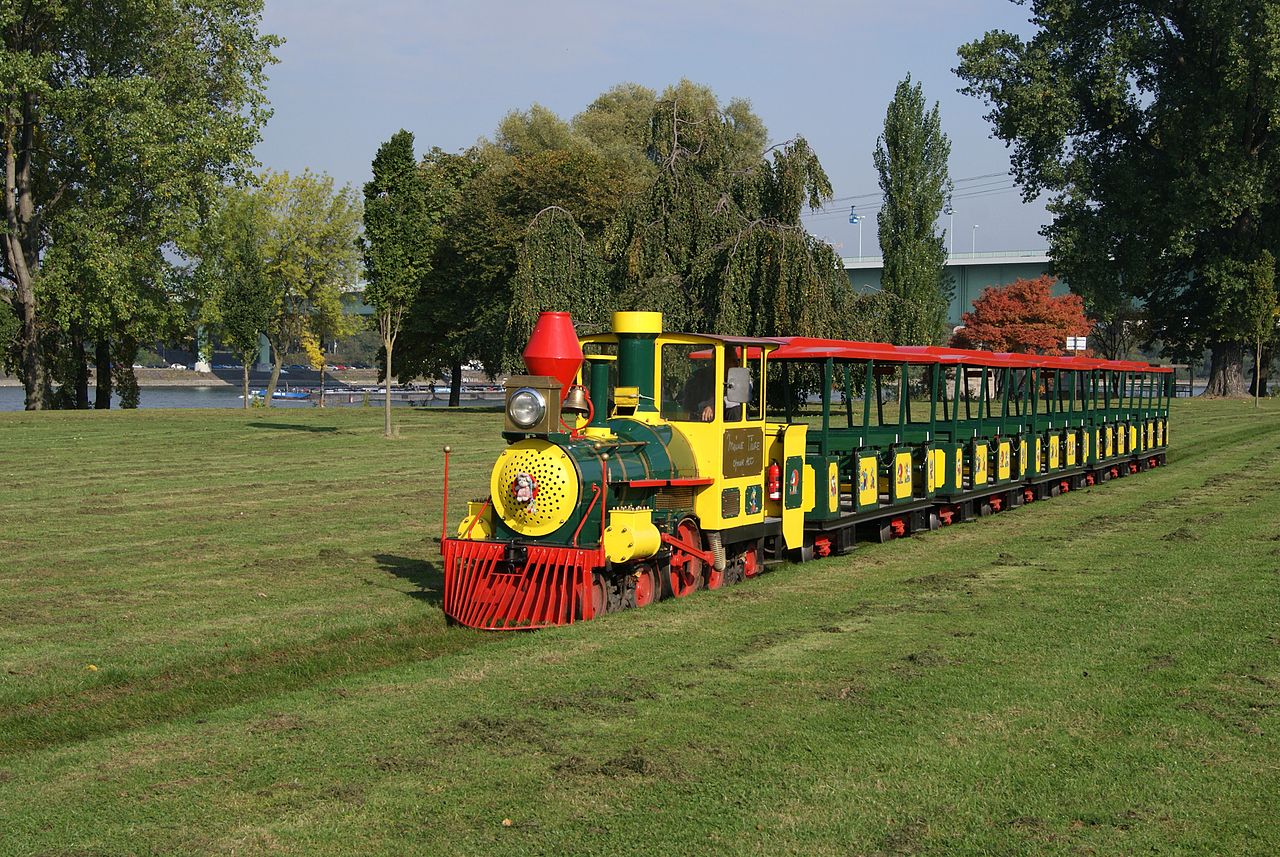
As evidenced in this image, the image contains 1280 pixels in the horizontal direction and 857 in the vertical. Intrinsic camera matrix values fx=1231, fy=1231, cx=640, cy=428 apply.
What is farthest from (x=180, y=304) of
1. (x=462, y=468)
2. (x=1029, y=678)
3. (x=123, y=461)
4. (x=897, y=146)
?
(x=1029, y=678)

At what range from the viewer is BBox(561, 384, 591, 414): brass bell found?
41.3ft

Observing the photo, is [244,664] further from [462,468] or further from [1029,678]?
[462,468]

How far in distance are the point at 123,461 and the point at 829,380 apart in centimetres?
1746

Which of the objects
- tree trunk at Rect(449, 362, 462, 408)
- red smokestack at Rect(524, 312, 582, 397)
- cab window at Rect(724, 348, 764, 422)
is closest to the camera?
red smokestack at Rect(524, 312, 582, 397)

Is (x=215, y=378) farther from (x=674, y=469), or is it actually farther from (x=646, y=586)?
(x=646, y=586)

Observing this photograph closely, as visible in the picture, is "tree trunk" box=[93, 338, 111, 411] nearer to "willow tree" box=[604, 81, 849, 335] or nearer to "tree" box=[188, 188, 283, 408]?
"tree" box=[188, 188, 283, 408]

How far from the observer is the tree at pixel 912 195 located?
54875 mm

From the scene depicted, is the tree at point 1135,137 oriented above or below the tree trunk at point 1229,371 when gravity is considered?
above

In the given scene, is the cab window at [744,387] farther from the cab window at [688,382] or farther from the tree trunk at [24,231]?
the tree trunk at [24,231]

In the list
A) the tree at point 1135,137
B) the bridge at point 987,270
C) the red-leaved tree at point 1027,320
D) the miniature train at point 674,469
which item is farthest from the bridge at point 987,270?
the miniature train at point 674,469

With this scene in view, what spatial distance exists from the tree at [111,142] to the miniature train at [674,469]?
29504 millimetres

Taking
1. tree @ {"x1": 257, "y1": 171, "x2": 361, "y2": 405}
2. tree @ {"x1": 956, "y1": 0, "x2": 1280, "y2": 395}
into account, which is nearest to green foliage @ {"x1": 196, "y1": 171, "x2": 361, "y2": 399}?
tree @ {"x1": 257, "y1": 171, "x2": 361, "y2": 405}

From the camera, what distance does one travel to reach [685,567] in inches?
523

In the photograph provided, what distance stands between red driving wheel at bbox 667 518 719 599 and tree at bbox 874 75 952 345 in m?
43.1
